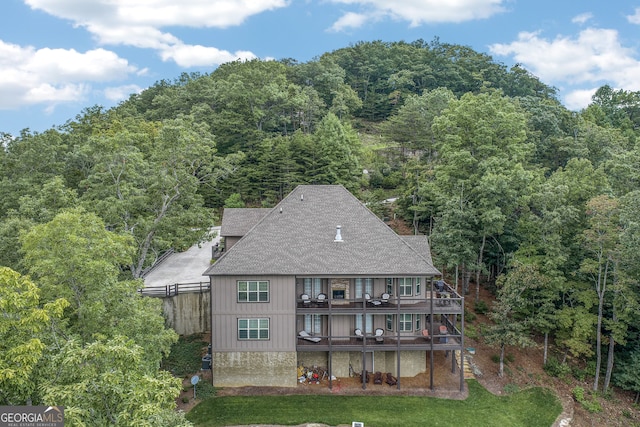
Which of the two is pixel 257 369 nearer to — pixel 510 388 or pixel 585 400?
pixel 510 388

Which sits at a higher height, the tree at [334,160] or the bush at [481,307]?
the tree at [334,160]

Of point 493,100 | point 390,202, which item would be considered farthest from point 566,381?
point 390,202

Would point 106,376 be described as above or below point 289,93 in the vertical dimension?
below

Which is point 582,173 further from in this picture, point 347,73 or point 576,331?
point 347,73

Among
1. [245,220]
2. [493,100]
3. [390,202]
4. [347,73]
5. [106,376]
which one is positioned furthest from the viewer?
[347,73]

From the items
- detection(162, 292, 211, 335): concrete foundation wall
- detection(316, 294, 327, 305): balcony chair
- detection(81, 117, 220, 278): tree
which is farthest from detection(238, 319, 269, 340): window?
detection(81, 117, 220, 278): tree

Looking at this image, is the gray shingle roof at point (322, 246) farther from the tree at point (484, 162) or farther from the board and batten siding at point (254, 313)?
the tree at point (484, 162)

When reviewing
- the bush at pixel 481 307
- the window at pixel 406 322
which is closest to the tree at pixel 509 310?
the bush at pixel 481 307
